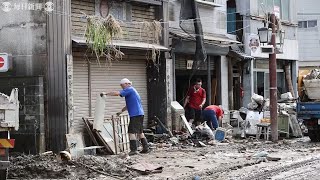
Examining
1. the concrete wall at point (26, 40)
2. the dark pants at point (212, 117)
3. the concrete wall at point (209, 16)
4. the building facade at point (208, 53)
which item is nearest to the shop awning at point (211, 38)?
the building facade at point (208, 53)

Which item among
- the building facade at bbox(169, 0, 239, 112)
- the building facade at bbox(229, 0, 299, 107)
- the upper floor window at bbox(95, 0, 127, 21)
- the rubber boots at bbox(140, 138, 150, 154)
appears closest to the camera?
the rubber boots at bbox(140, 138, 150, 154)

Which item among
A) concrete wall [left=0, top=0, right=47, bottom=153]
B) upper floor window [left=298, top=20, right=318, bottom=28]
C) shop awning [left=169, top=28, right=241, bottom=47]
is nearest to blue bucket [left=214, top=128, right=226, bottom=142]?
shop awning [left=169, top=28, right=241, bottom=47]

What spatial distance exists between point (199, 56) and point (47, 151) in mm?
6464

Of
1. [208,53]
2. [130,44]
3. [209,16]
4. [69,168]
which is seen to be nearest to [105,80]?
[130,44]

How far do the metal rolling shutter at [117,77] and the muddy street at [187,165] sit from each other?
6.01 ft

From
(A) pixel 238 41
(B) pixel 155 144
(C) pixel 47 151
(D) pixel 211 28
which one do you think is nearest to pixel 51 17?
(C) pixel 47 151

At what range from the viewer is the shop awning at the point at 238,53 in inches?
852

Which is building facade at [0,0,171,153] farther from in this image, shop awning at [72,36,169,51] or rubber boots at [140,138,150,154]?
rubber boots at [140,138,150,154]

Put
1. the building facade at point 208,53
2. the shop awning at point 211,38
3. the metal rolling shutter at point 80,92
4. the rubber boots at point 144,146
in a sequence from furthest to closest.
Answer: the building facade at point 208,53 < the shop awning at point 211,38 < the metal rolling shutter at point 80,92 < the rubber boots at point 144,146

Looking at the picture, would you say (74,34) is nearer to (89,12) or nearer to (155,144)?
(89,12)

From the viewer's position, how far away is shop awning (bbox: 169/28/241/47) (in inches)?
707

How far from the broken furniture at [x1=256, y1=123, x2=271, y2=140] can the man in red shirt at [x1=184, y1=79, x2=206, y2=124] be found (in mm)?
1882

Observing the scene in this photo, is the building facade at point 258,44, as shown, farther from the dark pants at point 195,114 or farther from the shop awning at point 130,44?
the shop awning at point 130,44

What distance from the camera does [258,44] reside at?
74.6 ft
